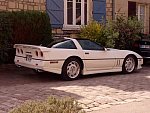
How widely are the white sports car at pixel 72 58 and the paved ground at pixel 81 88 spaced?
323 mm

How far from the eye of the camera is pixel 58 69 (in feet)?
34.3

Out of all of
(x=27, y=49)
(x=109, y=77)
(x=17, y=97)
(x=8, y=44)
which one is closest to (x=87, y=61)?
(x=109, y=77)

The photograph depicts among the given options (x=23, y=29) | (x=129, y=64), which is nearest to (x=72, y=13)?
(x=23, y=29)

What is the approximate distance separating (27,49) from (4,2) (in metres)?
3.26

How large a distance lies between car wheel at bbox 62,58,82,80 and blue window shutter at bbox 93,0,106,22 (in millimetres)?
5807

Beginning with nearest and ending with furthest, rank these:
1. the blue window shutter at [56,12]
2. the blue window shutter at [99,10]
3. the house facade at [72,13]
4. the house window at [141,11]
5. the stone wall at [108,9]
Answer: the blue window shutter at [56,12] → the house facade at [72,13] → the blue window shutter at [99,10] → the stone wall at [108,9] → the house window at [141,11]

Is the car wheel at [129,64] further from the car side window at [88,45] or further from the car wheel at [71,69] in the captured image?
the car wheel at [71,69]

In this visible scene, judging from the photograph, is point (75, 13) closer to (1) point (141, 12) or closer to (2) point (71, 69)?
(1) point (141, 12)

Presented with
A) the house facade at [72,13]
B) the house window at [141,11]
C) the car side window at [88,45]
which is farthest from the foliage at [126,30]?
the house window at [141,11]

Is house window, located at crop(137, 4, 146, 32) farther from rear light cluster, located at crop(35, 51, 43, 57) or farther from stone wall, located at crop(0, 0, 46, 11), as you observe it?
rear light cluster, located at crop(35, 51, 43, 57)

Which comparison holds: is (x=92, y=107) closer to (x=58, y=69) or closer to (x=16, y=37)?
(x=58, y=69)

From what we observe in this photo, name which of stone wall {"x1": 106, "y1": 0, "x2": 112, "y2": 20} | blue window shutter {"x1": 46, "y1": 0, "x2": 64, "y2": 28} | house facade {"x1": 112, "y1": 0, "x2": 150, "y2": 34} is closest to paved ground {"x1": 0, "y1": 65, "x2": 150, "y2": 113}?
blue window shutter {"x1": 46, "y1": 0, "x2": 64, "y2": 28}

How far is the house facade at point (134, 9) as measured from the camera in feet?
57.6

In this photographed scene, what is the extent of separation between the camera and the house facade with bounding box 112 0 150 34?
17547mm
